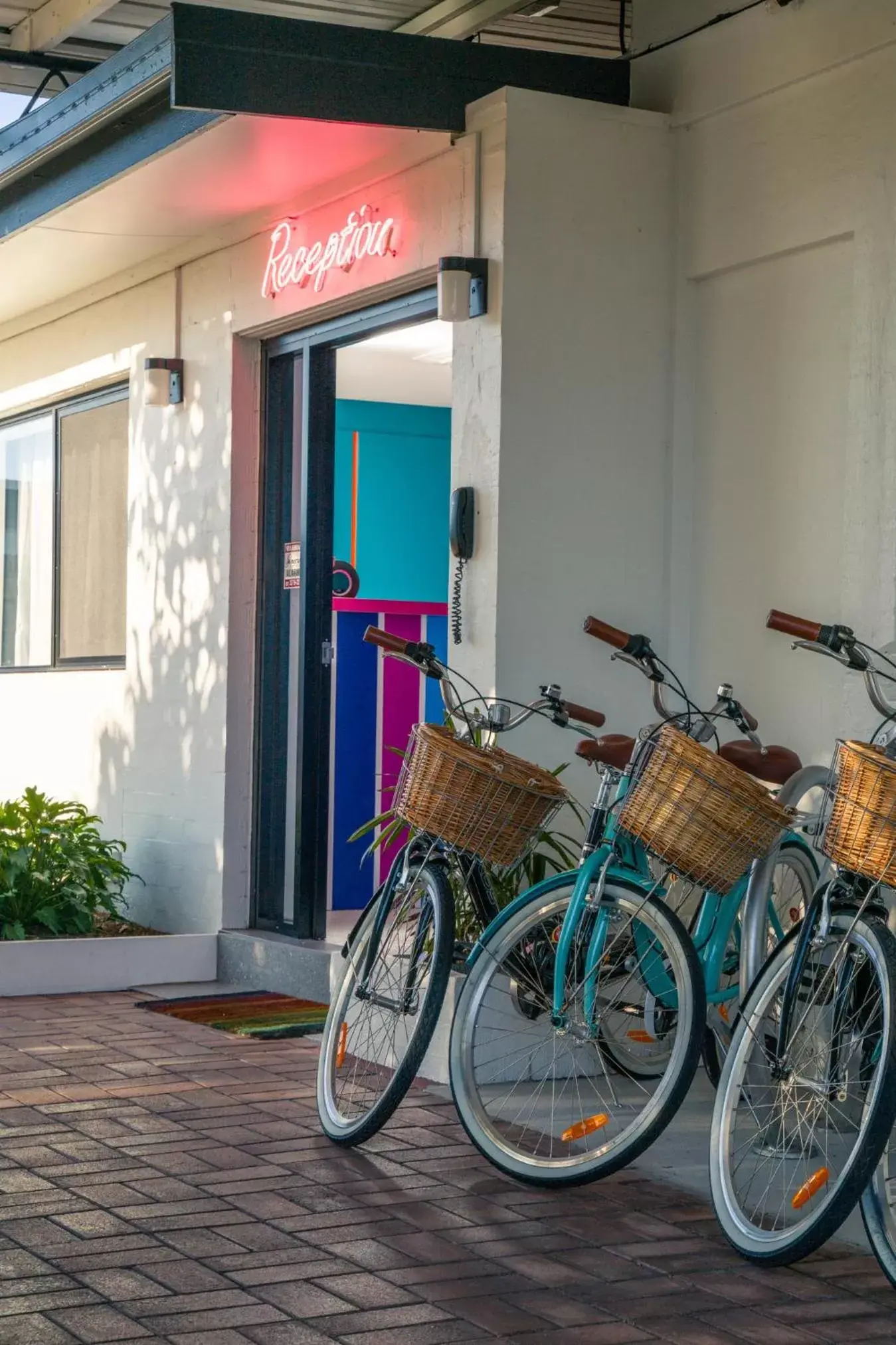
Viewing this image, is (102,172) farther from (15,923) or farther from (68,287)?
(15,923)

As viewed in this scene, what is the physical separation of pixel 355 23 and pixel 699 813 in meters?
4.45

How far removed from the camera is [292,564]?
6.80 m

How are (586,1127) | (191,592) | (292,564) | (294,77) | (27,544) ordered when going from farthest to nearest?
1. (27,544)
2. (191,592)
3. (292,564)
4. (294,77)
5. (586,1127)

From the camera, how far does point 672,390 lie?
556cm

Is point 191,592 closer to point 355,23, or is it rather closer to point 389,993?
point 355,23

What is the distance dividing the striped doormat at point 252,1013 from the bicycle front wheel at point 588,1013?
52.3 inches

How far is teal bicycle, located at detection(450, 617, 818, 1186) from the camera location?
366 cm

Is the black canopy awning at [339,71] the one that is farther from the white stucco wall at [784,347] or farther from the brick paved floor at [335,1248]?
the brick paved floor at [335,1248]

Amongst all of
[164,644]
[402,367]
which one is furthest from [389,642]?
[402,367]

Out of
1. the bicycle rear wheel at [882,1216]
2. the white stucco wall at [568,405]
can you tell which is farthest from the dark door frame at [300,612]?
the bicycle rear wheel at [882,1216]

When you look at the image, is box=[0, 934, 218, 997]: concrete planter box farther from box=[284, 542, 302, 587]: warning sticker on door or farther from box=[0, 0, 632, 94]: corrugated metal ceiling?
box=[0, 0, 632, 94]: corrugated metal ceiling

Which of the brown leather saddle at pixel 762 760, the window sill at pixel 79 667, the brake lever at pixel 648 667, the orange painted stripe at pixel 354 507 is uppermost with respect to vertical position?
the orange painted stripe at pixel 354 507

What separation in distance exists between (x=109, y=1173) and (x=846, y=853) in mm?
1838

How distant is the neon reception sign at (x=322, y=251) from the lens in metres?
5.94
